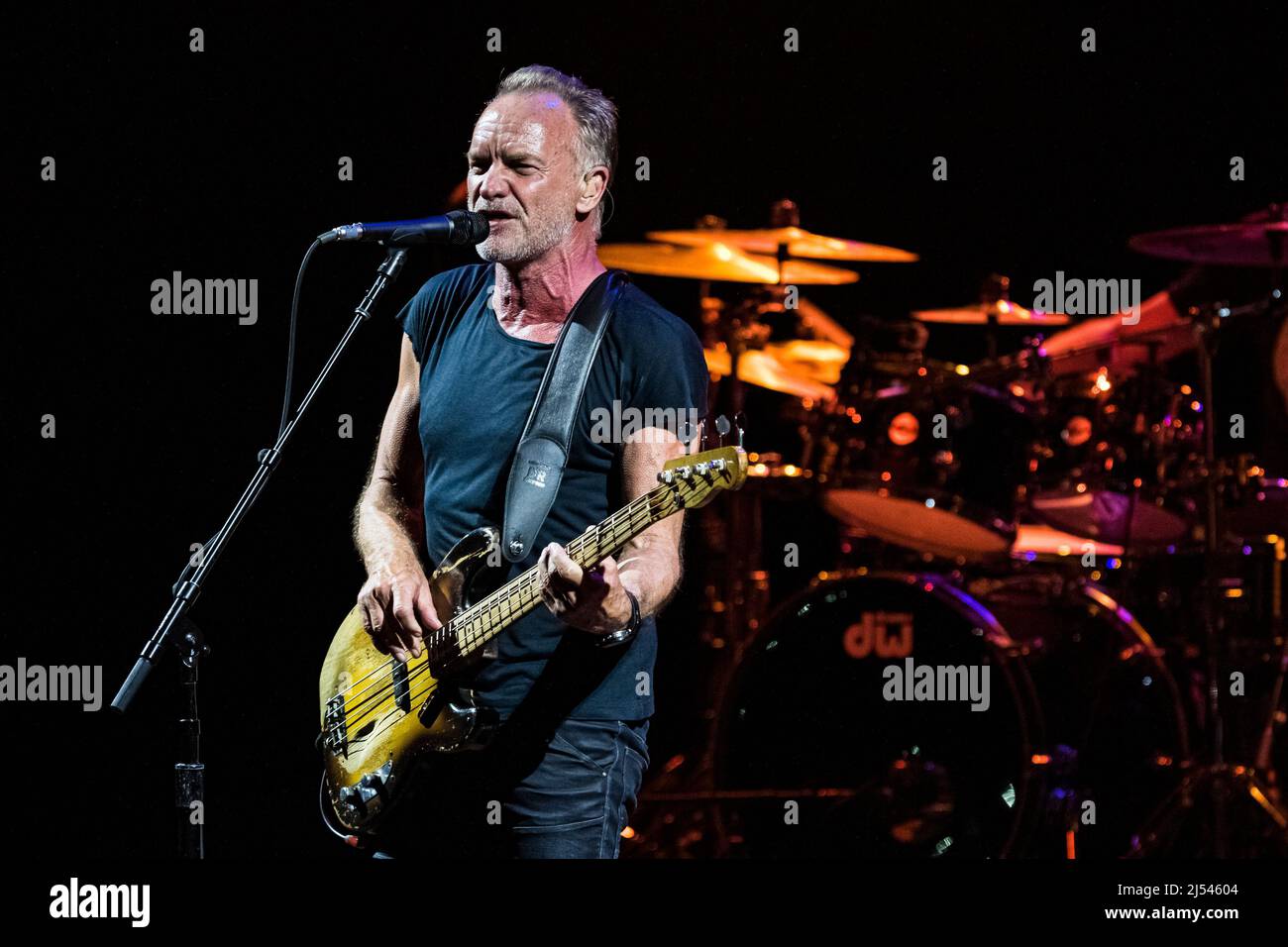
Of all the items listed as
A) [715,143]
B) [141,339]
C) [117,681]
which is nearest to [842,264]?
[715,143]

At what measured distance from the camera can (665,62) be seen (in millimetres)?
4418

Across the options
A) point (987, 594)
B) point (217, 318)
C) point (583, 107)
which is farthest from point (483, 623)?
point (987, 594)

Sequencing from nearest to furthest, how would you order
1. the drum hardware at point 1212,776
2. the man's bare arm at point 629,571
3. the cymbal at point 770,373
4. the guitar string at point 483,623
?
the man's bare arm at point 629,571, the guitar string at point 483,623, the drum hardware at point 1212,776, the cymbal at point 770,373

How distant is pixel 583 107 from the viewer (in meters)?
2.98

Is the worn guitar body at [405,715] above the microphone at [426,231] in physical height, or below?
below

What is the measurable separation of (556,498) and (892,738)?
84.2 inches

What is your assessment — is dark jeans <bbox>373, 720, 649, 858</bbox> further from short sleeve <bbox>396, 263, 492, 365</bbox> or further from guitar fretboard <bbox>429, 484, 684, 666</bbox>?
short sleeve <bbox>396, 263, 492, 365</bbox>

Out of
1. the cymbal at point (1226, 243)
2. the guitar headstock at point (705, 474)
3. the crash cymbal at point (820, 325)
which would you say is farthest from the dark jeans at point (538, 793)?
the cymbal at point (1226, 243)

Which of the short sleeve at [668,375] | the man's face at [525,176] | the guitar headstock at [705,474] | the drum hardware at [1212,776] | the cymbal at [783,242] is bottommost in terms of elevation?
the drum hardware at [1212,776]

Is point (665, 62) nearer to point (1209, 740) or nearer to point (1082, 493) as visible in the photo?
point (1082, 493)

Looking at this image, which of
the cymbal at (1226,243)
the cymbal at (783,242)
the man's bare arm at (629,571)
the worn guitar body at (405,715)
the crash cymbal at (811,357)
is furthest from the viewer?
the crash cymbal at (811,357)

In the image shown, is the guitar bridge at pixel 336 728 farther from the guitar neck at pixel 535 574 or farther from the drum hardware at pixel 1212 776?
the drum hardware at pixel 1212 776

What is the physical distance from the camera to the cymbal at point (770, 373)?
476 cm

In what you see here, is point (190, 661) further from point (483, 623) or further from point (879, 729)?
point (879, 729)
